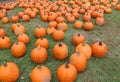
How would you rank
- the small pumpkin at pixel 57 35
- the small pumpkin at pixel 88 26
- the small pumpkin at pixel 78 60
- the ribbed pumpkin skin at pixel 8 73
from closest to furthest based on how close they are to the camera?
the ribbed pumpkin skin at pixel 8 73 → the small pumpkin at pixel 78 60 → the small pumpkin at pixel 57 35 → the small pumpkin at pixel 88 26

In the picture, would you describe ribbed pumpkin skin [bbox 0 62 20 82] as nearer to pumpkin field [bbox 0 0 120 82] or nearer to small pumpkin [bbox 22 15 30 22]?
pumpkin field [bbox 0 0 120 82]

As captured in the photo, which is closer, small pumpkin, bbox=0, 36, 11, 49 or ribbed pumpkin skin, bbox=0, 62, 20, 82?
ribbed pumpkin skin, bbox=0, 62, 20, 82

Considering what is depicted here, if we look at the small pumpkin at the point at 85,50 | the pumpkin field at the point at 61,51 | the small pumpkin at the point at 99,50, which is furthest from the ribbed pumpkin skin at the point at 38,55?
the small pumpkin at the point at 99,50

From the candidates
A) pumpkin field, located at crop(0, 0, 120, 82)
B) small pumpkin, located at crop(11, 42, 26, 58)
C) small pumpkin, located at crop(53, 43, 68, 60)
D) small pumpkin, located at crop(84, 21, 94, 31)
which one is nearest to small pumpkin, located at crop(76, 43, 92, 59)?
pumpkin field, located at crop(0, 0, 120, 82)

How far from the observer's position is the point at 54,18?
771 centimetres

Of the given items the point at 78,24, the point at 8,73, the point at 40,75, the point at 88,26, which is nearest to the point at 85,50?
the point at 40,75

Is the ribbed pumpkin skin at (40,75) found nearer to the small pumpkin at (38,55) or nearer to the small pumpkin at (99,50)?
the small pumpkin at (38,55)

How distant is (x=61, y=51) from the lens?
5.00m

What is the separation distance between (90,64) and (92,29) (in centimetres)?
242

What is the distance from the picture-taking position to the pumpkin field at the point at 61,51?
170 inches

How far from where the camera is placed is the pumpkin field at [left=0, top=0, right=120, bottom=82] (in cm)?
432

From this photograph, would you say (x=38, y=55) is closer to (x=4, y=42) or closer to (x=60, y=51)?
(x=60, y=51)

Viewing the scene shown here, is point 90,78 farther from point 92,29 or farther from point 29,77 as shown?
point 92,29

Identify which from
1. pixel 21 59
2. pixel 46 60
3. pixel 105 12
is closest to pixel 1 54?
pixel 21 59
